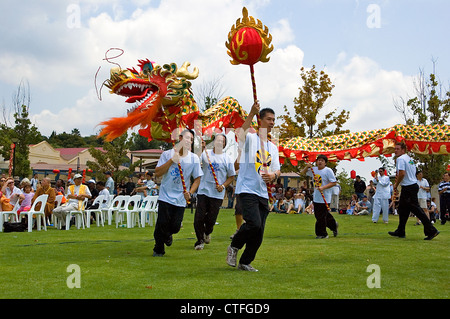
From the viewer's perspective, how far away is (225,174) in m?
8.97

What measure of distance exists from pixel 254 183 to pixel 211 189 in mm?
2769

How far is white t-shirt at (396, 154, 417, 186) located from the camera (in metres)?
9.84

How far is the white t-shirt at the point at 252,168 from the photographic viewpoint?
19.6 feet

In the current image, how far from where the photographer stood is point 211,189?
8672mm

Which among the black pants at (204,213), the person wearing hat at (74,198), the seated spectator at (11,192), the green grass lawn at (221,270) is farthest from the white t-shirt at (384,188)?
the seated spectator at (11,192)

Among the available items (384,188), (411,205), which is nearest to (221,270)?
(411,205)

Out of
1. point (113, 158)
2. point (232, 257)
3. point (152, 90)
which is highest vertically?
point (113, 158)

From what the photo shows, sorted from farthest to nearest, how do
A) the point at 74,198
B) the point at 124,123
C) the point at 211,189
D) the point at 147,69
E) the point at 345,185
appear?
the point at 345,185 < the point at 74,198 < the point at 211,189 < the point at 147,69 < the point at 124,123

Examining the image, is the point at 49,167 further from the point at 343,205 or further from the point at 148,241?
the point at 148,241

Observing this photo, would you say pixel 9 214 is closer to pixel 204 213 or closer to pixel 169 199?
pixel 204 213

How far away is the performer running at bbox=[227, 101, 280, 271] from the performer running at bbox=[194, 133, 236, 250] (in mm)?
2381

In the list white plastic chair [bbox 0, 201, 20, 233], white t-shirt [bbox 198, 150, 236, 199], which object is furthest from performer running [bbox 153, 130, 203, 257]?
white plastic chair [bbox 0, 201, 20, 233]

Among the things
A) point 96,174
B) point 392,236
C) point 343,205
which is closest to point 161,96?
point 392,236

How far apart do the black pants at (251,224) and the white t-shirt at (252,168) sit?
84mm
